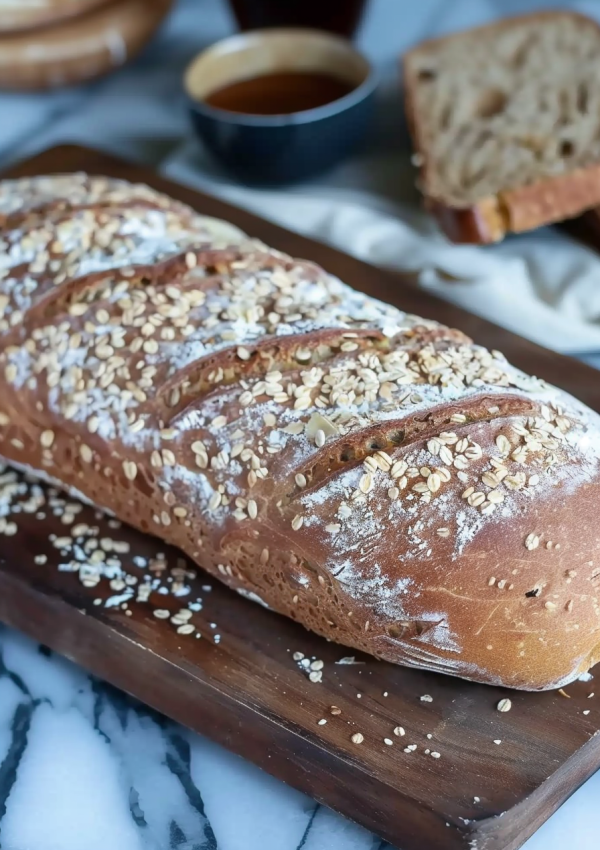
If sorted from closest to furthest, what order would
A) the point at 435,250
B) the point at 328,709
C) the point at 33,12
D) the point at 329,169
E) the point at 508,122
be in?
the point at 328,709
the point at 435,250
the point at 508,122
the point at 329,169
the point at 33,12

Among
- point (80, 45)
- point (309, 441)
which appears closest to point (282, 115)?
point (80, 45)

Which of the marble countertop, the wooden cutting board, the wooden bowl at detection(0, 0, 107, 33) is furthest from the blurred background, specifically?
the marble countertop

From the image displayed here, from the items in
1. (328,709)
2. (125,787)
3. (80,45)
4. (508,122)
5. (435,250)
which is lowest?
(125,787)

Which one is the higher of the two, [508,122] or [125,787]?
[508,122]

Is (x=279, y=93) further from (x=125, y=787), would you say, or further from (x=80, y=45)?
(x=125, y=787)

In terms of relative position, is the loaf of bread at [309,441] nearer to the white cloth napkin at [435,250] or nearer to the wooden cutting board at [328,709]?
the wooden cutting board at [328,709]

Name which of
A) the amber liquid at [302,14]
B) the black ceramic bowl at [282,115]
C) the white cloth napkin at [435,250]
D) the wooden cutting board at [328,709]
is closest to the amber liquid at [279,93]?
the black ceramic bowl at [282,115]
